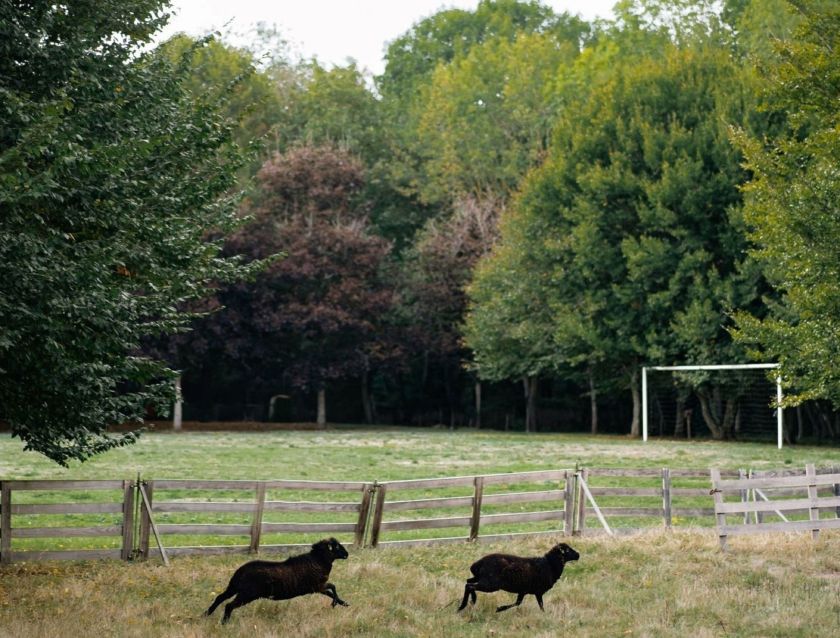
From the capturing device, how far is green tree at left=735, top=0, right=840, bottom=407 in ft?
74.9

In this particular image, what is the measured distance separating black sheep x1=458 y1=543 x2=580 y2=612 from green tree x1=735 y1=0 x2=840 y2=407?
11.6 m

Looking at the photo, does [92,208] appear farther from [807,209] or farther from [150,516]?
[807,209]

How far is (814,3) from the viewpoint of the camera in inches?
1037

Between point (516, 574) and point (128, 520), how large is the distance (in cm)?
631

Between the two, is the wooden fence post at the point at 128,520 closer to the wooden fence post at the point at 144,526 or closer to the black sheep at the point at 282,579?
the wooden fence post at the point at 144,526

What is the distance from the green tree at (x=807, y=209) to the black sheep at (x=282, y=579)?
13.6 metres

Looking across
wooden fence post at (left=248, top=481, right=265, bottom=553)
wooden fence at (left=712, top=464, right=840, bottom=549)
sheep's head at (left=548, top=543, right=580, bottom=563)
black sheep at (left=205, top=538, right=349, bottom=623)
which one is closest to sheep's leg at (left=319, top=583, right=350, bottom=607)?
black sheep at (left=205, top=538, right=349, bottom=623)

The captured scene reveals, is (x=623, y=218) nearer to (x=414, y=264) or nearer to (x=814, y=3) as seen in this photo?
(x=414, y=264)

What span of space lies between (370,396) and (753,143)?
43.0m

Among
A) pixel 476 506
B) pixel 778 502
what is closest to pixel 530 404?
pixel 778 502

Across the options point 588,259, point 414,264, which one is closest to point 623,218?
point 588,259

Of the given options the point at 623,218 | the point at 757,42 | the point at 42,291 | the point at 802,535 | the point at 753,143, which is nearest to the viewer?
the point at 42,291

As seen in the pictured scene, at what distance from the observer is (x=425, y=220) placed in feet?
221

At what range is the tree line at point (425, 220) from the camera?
1400 centimetres
